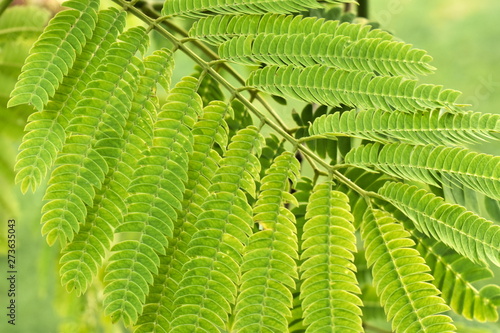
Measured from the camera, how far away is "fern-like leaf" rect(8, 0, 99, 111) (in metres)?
0.70

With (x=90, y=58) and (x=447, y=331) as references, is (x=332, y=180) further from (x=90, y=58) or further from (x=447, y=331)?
(x=90, y=58)

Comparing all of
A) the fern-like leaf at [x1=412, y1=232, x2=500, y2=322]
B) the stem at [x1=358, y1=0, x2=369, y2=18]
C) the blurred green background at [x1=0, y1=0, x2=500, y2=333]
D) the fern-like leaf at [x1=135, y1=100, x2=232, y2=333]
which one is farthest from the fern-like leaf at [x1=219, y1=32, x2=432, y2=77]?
the stem at [x1=358, y1=0, x2=369, y2=18]

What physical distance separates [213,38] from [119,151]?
24 centimetres

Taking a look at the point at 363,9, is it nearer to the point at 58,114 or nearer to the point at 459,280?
the point at 459,280

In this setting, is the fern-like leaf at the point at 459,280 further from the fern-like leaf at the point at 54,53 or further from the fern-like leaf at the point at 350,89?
the fern-like leaf at the point at 54,53

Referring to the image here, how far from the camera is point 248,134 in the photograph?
0.74 metres

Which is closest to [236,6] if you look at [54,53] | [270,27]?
[270,27]

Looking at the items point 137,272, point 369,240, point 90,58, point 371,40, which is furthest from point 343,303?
point 90,58

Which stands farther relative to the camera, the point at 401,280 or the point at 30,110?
the point at 30,110

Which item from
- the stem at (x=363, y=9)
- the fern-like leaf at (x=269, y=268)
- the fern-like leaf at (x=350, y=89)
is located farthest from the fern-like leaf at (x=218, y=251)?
the stem at (x=363, y=9)

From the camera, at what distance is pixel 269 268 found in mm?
652

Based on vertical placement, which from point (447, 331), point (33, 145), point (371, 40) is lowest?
point (447, 331)

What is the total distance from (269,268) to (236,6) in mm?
377

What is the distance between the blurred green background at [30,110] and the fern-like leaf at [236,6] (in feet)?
2.03
